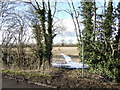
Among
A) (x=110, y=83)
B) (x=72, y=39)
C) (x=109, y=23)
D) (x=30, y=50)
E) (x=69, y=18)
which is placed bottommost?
(x=110, y=83)

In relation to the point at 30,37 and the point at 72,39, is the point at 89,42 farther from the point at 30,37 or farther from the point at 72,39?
Result: the point at 30,37

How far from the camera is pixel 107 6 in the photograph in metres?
5.56

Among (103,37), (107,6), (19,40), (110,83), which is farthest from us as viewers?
(19,40)

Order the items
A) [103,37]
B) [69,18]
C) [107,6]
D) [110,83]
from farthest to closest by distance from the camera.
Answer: [69,18]
[107,6]
[103,37]
[110,83]

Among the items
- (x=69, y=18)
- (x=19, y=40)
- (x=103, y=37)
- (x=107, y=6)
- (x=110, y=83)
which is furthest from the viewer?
(x=19, y=40)

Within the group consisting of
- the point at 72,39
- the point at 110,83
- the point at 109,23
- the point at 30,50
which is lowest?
the point at 110,83

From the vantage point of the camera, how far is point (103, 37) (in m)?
5.18

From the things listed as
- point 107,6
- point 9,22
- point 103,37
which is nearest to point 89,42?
point 103,37

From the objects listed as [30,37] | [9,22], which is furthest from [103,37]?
[9,22]

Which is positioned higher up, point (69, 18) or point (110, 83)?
point (69, 18)

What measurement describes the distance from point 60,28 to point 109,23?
260 cm

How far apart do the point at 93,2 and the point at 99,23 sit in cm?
90

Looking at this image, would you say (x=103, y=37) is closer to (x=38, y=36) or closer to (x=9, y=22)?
(x=38, y=36)

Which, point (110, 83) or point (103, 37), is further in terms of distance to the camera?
point (103, 37)
